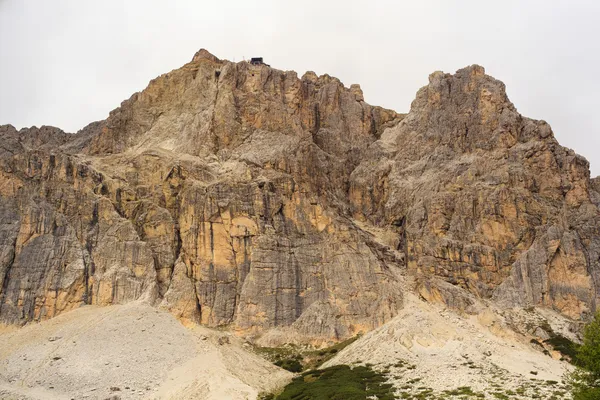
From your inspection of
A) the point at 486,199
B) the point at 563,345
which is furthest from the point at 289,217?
the point at 563,345

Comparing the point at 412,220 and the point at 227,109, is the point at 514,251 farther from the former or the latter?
the point at 227,109

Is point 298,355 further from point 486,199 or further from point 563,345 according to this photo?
point 486,199

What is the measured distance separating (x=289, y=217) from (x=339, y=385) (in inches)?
1605

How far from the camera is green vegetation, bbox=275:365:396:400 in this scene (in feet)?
229

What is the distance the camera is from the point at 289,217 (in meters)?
111

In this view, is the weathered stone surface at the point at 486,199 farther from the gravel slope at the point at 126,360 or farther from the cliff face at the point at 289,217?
the gravel slope at the point at 126,360

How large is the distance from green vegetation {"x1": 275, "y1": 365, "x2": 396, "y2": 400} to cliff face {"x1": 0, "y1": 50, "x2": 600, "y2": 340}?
14259 millimetres

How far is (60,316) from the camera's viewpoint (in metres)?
95.6

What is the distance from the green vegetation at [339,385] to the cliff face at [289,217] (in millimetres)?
14259

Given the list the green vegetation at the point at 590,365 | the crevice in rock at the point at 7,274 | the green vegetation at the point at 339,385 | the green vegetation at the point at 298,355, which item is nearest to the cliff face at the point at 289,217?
the crevice in rock at the point at 7,274

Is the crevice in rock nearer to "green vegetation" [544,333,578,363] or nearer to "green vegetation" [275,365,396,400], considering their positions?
"green vegetation" [275,365,396,400]

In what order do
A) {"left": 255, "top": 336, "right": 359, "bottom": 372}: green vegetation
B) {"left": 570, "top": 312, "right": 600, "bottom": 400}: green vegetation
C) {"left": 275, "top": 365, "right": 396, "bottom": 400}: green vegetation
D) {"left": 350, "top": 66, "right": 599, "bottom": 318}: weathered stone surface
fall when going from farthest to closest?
1. {"left": 350, "top": 66, "right": 599, "bottom": 318}: weathered stone surface
2. {"left": 255, "top": 336, "right": 359, "bottom": 372}: green vegetation
3. {"left": 275, "top": 365, "right": 396, "bottom": 400}: green vegetation
4. {"left": 570, "top": 312, "right": 600, "bottom": 400}: green vegetation

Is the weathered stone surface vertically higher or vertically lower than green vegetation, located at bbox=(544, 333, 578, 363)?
higher

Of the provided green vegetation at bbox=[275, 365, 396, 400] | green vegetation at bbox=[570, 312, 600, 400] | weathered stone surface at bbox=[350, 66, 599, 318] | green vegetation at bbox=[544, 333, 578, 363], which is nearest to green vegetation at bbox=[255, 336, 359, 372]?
green vegetation at bbox=[275, 365, 396, 400]
